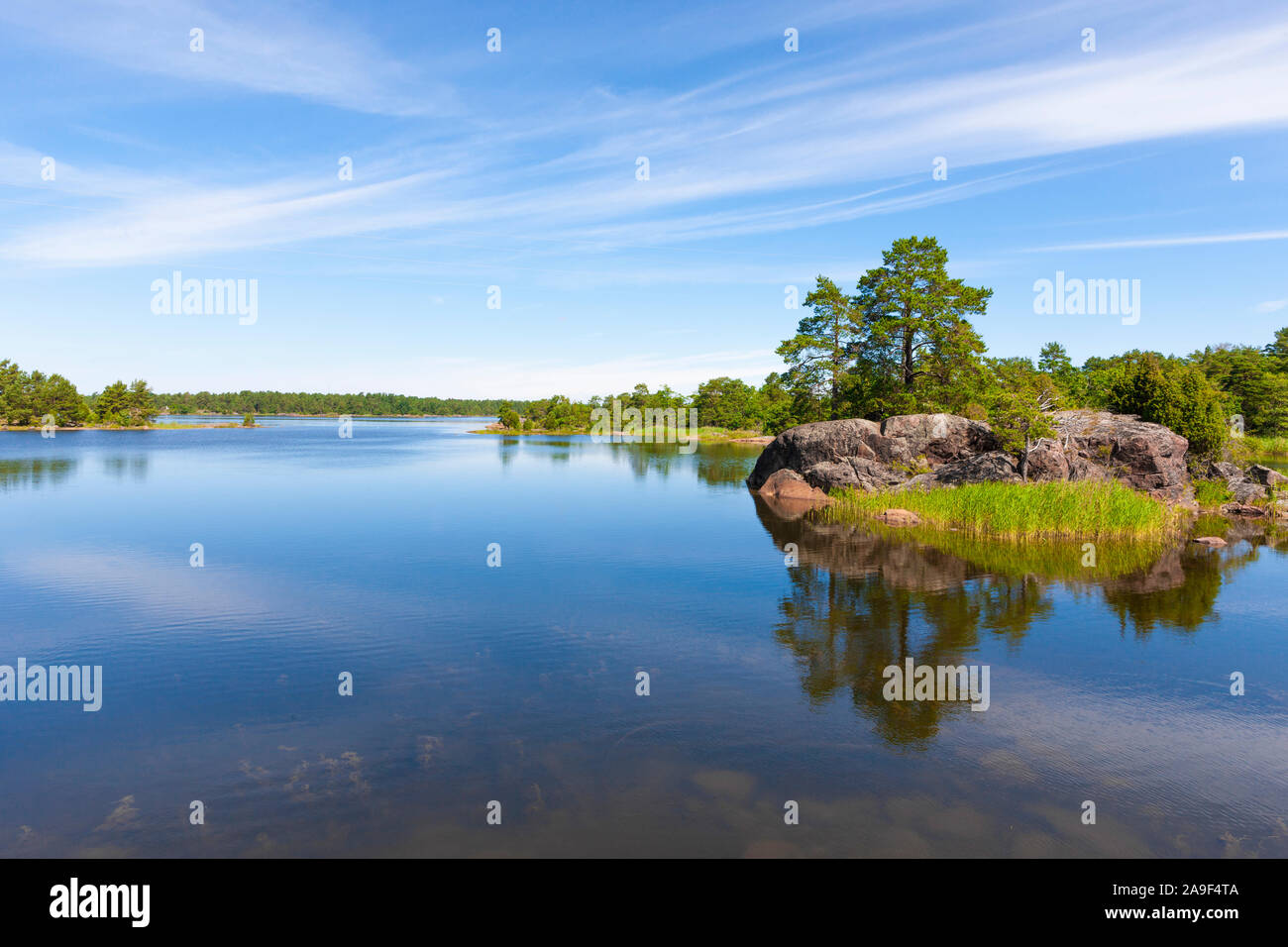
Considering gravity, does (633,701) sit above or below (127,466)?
below

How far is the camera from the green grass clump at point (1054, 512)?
3222 centimetres

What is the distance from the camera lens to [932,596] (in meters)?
22.4

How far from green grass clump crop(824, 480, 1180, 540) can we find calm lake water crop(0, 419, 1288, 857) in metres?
2.36

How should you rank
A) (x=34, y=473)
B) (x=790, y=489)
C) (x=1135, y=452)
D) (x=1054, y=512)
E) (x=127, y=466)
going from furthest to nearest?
(x=127, y=466) < (x=34, y=473) < (x=790, y=489) < (x=1135, y=452) < (x=1054, y=512)

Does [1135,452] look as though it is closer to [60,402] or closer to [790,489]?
[790,489]

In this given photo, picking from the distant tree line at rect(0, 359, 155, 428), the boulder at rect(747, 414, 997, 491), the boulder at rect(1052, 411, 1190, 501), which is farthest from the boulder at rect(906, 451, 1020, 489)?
the distant tree line at rect(0, 359, 155, 428)

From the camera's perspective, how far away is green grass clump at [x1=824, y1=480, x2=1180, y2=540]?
32.2 meters

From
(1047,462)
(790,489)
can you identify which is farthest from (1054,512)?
(790,489)

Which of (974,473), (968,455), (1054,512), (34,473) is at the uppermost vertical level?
(968,455)

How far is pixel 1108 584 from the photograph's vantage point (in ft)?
79.9

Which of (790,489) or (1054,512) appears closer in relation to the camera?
(1054,512)

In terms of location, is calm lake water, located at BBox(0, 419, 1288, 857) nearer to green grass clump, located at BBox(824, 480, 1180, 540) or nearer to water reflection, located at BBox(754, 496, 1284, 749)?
water reflection, located at BBox(754, 496, 1284, 749)

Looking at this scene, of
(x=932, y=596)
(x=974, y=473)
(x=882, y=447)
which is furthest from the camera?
(x=882, y=447)

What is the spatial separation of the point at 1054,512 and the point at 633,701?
2642 cm
